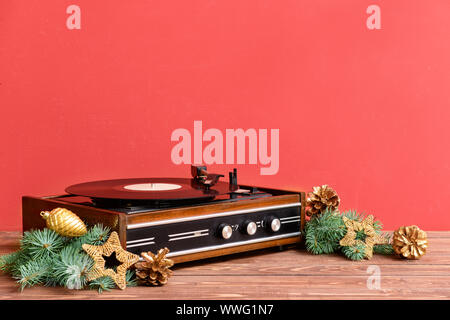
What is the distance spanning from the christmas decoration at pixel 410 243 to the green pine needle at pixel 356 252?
8cm

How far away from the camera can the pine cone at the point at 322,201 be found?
1.46 m

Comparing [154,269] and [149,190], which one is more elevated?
[149,190]

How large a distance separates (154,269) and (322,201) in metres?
0.51

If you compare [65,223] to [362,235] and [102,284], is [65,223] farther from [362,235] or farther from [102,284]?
[362,235]

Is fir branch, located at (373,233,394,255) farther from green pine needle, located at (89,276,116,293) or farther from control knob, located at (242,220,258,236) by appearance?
green pine needle, located at (89,276,116,293)

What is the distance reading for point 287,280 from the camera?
1.18 meters

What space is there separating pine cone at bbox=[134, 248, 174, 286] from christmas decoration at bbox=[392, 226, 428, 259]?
0.54 metres

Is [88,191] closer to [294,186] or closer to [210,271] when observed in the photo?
[210,271]

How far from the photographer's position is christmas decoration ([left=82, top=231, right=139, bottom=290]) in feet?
3.60

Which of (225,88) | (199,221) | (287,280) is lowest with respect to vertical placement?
(287,280)

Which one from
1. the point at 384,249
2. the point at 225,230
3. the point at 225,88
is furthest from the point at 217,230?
the point at 225,88

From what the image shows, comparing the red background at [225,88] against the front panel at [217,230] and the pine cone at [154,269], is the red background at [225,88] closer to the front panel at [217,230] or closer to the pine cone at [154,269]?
the front panel at [217,230]

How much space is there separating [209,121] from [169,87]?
0.16 meters
